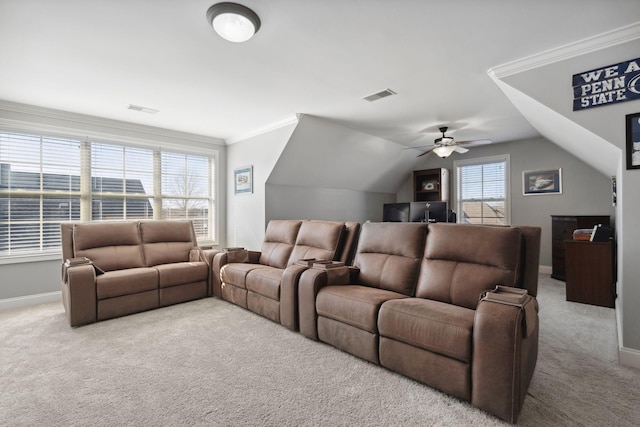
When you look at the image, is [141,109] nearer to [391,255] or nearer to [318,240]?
[318,240]

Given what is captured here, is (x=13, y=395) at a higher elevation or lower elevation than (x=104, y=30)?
lower

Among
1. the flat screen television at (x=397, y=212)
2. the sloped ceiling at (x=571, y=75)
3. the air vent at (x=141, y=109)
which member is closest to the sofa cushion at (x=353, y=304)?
the sloped ceiling at (x=571, y=75)

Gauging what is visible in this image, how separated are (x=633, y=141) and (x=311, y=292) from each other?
105 inches

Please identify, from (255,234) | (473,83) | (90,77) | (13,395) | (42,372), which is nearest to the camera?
(13,395)

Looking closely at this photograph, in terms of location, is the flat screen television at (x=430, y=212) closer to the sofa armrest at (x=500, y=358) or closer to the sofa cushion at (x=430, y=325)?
the sofa cushion at (x=430, y=325)

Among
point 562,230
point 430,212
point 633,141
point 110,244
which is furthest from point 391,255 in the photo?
point 562,230

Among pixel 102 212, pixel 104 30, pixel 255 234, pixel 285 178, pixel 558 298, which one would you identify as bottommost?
pixel 558 298

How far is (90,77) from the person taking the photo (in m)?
3.07

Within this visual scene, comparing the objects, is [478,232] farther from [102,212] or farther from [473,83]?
[102,212]

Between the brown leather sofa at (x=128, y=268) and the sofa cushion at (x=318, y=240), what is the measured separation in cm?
127

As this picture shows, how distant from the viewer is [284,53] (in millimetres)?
2645

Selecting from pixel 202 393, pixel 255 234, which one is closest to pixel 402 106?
pixel 255 234

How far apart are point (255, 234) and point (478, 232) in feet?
11.8

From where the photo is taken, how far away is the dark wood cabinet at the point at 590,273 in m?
3.68
